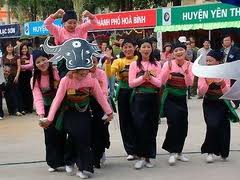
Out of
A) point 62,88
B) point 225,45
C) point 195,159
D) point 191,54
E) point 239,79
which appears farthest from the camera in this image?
point 191,54

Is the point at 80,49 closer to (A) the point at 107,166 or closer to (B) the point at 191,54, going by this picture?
(A) the point at 107,166

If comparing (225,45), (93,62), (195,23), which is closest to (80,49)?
(93,62)

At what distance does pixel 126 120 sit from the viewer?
6809 mm

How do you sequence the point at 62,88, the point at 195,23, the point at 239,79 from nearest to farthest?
the point at 239,79 < the point at 62,88 < the point at 195,23

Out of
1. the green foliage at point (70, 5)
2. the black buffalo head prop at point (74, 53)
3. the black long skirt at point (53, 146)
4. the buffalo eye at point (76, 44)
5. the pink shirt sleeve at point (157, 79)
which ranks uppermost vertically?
the green foliage at point (70, 5)

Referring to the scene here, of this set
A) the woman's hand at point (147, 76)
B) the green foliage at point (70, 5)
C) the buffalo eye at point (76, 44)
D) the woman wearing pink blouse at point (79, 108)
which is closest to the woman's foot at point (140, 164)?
the woman wearing pink blouse at point (79, 108)

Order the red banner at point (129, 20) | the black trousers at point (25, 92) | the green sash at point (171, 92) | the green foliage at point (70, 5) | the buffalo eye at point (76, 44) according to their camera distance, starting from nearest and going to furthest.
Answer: the buffalo eye at point (76, 44)
the green sash at point (171, 92)
the black trousers at point (25, 92)
the red banner at point (129, 20)
the green foliage at point (70, 5)

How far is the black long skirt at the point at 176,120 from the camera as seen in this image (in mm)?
6559

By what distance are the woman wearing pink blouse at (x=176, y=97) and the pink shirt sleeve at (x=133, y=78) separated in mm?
340

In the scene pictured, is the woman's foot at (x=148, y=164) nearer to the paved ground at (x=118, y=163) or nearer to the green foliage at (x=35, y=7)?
the paved ground at (x=118, y=163)

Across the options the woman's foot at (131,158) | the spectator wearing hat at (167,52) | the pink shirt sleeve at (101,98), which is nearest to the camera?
the pink shirt sleeve at (101,98)

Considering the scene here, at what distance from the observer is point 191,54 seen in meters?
13.9

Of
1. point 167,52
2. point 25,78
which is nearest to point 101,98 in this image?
point 167,52

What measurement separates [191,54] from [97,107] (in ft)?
26.1
